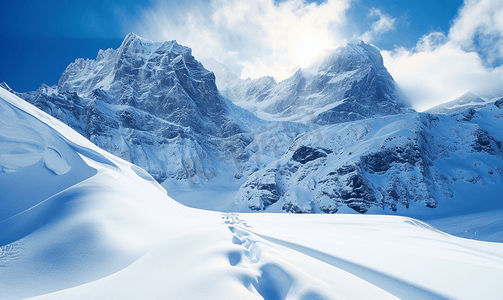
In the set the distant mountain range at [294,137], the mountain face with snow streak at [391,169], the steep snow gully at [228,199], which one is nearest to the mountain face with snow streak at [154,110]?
the distant mountain range at [294,137]

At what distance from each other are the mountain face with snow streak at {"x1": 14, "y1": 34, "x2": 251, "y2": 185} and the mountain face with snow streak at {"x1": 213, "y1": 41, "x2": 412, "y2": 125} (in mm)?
46902

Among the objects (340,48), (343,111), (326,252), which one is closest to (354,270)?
(326,252)

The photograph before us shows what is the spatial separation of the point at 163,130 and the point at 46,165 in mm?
72294

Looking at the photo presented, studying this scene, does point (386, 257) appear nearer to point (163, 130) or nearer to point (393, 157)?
point (393, 157)

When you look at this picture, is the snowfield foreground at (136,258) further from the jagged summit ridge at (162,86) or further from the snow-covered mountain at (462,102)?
the snow-covered mountain at (462,102)

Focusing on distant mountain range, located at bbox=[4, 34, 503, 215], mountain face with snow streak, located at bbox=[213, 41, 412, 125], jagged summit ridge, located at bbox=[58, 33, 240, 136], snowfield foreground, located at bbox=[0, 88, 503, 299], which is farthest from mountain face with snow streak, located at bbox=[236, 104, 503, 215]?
mountain face with snow streak, located at bbox=[213, 41, 412, 125]

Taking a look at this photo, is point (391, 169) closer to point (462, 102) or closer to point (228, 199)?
point (228, 199)

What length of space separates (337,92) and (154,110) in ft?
335

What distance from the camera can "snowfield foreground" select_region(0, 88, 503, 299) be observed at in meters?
2.07

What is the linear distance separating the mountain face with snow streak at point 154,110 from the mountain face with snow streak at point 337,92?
46902mm

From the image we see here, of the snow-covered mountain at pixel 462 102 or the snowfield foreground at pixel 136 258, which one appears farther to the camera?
the snow-covered mountain at pixel 462 102

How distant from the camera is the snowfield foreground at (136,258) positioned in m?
2.07

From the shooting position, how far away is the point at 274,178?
132 ft

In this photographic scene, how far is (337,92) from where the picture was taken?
128m
